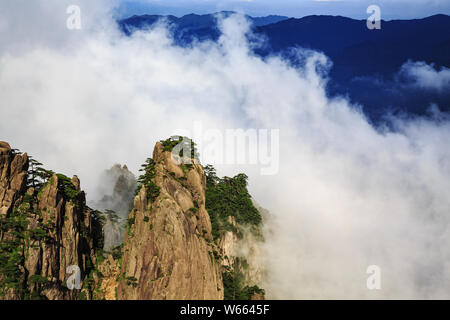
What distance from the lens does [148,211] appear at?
3113 inches

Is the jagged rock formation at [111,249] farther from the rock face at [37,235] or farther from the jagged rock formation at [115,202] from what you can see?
the jagged rock formation at [115,202]

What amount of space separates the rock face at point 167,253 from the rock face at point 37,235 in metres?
9.43

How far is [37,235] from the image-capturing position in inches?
2771

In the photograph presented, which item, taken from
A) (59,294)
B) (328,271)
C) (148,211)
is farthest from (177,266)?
(328,271)

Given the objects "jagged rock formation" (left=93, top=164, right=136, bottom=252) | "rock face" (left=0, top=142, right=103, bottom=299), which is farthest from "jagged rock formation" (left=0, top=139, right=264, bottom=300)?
"jagged rock formation" (left=93, top=164, right=136, bottom=252)

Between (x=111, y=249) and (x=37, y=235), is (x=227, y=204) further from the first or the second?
(x=37, y=235)

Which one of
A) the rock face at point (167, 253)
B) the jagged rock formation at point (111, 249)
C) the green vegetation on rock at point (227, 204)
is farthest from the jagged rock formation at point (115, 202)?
the green vegetation on rock at point (227, 204)

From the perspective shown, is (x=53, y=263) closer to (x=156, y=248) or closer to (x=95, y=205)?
(x=156, y=248)

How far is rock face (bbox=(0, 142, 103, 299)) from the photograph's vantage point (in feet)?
220

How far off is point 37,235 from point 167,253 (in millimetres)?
21849

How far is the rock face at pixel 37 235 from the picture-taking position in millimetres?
66938

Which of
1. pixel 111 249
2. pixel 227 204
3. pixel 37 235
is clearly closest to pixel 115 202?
pixel 227 204

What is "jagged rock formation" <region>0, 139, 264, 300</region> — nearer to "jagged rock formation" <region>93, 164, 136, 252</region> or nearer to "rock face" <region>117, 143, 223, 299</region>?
"rock face" <region>117, 143, 223, 299</region>

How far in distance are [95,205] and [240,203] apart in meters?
47.2
